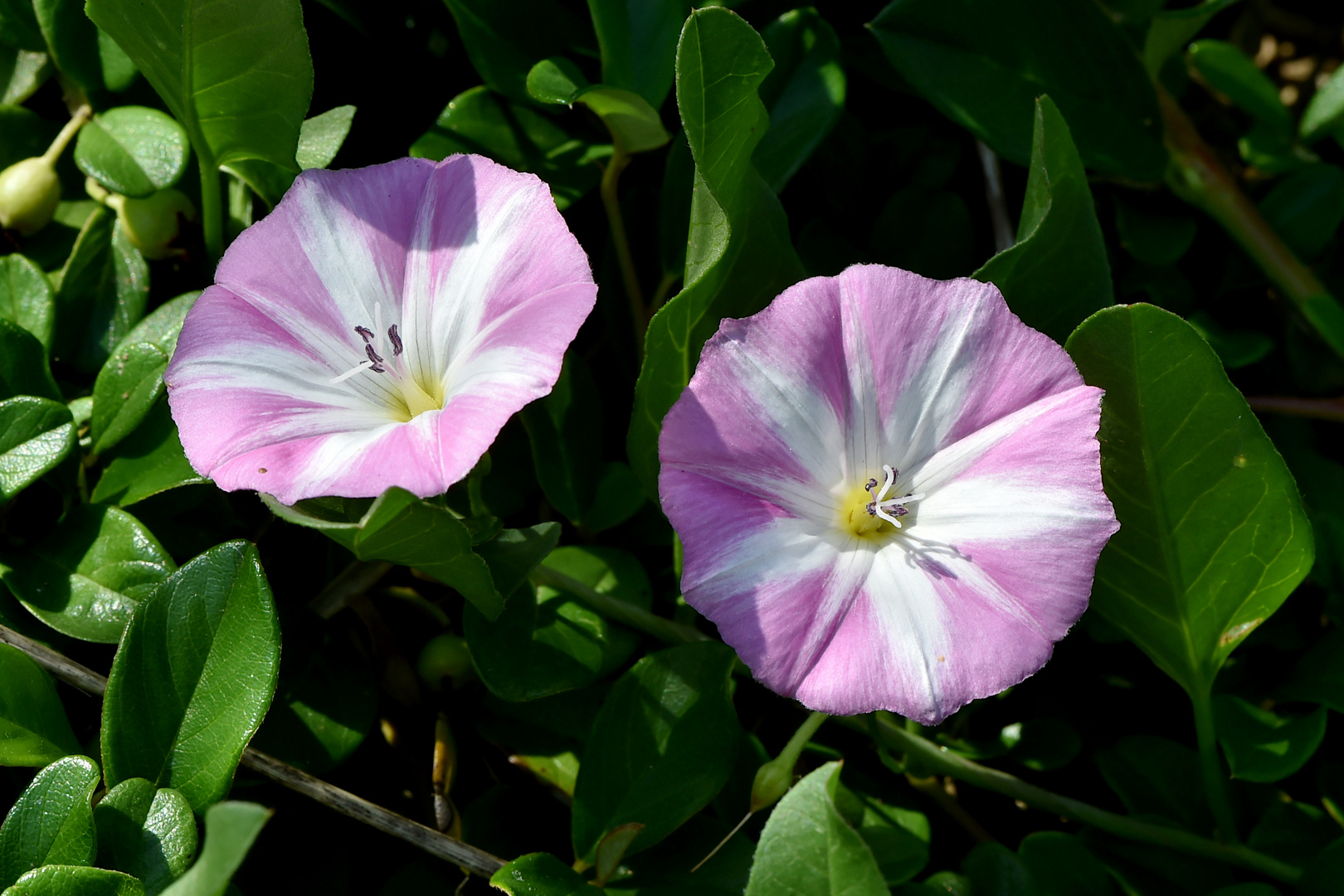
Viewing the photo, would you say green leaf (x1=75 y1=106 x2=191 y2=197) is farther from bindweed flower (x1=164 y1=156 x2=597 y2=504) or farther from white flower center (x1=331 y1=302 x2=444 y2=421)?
white flower center (x1=331 y1=302 x2=444 y2=421)

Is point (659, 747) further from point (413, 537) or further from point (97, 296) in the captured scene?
point (97, 296)

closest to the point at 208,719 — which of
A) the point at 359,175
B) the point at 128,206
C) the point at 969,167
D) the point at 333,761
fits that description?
the point at 333,761

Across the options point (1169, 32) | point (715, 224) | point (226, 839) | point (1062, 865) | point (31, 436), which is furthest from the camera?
point (1169, 32)

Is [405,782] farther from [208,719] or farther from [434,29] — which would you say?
[434,29]

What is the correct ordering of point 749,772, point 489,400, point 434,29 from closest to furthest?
point 489,400 < point 749,772 < point 434,29

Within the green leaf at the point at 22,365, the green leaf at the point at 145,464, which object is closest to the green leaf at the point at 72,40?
the green leaf at the point at 22,365

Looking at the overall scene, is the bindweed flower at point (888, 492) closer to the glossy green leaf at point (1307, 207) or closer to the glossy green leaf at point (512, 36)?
the glossy green leaf at point (512, 36)

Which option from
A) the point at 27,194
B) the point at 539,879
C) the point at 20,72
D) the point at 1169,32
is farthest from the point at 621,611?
the point at 1169,32
